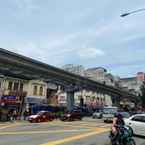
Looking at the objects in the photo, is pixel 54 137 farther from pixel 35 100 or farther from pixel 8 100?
pixel 35 100

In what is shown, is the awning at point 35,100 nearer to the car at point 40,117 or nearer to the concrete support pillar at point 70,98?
the concrete support pillar at point 70,98

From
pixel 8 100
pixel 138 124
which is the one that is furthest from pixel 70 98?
pixel 138 124

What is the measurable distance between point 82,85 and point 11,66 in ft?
75.5

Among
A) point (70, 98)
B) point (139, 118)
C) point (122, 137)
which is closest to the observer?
point (122, 137)

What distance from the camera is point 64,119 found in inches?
1711

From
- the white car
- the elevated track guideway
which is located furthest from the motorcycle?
the elevated track guideway

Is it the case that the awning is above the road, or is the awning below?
above

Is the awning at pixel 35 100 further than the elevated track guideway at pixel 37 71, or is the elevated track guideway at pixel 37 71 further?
the awning at pixel 35 100

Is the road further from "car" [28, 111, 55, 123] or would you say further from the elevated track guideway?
"car" [28, 111, 55, 123]

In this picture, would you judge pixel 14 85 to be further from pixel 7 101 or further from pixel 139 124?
pixel 139 124

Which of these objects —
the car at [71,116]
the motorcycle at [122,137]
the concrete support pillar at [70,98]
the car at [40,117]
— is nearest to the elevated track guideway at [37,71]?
the concrete support pillar at [70,98]

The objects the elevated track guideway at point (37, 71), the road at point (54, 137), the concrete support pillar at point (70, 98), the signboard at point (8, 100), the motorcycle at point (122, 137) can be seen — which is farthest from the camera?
the concrete support pillar at point (70, 98)

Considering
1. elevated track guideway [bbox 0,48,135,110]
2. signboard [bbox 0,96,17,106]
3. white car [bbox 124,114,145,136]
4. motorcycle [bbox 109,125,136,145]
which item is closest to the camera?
motorcycle [bbox 109,125,136,145]

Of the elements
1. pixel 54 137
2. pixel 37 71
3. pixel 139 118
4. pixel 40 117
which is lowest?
pixel 54 137
